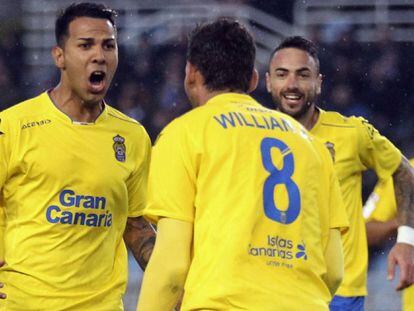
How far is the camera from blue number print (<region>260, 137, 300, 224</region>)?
4.10 meters

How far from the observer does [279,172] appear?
13.6ft

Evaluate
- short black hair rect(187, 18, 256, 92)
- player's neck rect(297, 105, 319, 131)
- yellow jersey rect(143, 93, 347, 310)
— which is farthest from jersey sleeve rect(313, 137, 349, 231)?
player's neck rect(297, 105, 319, 131)

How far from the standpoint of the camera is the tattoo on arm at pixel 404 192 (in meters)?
6.63

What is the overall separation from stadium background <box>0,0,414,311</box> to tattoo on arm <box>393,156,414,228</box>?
15.4 feet

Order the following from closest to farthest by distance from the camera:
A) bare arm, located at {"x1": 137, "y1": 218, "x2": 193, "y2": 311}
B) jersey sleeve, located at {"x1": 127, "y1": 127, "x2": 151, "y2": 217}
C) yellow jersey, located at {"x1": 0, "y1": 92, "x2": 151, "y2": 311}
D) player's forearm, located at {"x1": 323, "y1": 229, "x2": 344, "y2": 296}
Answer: bare arm, located at {"x1": 137, "y1": 218, "x2": 193, "y2": 311} < player's forearm, located at {"x1": 323, "y1": 229, "x2": 344, "y2": 296} < yellow jersey, located at {"x1": 0, "y1": 92, "x2": 151, "y2": 311} < jersey sleeve, located at {"x1": 127, "y1": 127, "x2": 151, "y2": 217}

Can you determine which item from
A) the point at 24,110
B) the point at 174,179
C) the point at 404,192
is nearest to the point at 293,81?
the point at 404,192

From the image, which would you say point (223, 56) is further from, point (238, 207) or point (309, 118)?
point (309, 118)

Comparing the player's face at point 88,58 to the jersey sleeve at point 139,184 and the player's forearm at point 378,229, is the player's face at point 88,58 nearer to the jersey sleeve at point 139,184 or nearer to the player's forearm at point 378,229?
the jersey sleeve at point 139,184

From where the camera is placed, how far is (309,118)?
23.4 feet

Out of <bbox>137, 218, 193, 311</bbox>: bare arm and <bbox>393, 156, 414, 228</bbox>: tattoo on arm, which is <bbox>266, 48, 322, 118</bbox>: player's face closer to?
<bbox>393, 156, 414, 228</bbox>: tattoo on arm

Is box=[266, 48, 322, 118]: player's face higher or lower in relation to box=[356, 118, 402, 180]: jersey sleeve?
higher

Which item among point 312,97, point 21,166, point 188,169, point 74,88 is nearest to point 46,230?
point 21,166

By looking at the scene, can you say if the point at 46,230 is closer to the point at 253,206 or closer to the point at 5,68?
the point at 253,206

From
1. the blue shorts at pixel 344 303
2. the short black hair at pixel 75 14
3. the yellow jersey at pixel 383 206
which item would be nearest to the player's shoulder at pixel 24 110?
the short black hair at pixel 75 14
